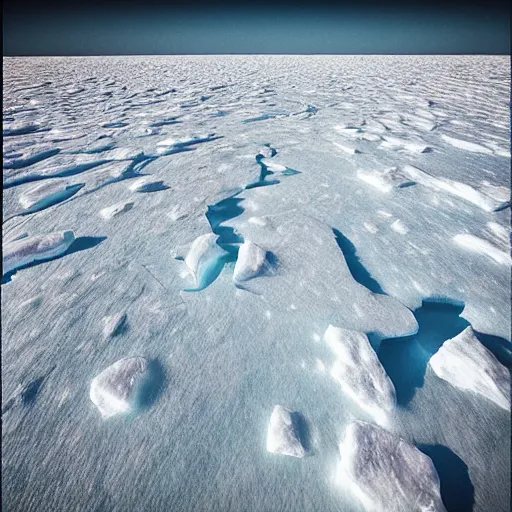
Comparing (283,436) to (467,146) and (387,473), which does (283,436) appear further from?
(467,146)

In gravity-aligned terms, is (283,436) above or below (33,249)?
below

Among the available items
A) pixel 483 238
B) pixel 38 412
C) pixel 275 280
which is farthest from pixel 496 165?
pixel 38 412

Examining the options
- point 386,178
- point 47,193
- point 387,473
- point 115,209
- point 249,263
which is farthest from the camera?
point 386,178

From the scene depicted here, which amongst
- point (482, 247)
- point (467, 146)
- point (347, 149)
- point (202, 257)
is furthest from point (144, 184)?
point (467, 146)

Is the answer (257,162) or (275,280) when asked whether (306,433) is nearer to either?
(275,280)

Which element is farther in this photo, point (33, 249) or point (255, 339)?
point (33, 249)

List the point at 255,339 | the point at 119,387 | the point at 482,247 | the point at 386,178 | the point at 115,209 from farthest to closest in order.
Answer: the point at 386,178, the point at 115,209, the point at 482,247, the point at 255,339, the point at 119,387
